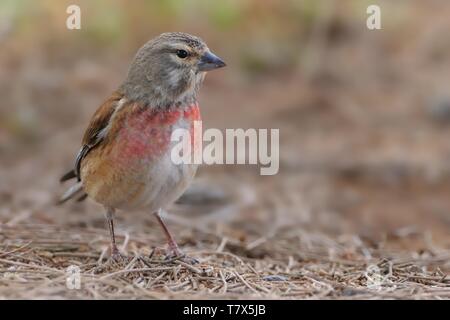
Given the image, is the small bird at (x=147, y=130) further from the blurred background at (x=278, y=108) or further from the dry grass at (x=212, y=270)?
the blurred background at (x=278, y=108)

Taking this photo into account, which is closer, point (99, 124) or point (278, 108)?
point (99, 124)

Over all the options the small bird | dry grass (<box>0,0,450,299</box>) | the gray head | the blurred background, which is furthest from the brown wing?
the blurred background

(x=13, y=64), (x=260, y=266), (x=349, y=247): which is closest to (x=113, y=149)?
(x=260, y=266)

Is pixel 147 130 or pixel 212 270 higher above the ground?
pixel 147 130

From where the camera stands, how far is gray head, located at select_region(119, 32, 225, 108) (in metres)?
5.30

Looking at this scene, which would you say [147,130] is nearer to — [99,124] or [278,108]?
[99,124]

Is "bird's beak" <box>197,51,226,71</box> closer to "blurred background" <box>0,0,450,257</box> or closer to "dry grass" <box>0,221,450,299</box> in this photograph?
Result: "dry grass" <box>0,221,450,299</box>

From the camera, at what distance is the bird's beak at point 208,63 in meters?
5.39

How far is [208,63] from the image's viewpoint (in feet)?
17.7

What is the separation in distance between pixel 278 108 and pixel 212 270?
5241 millimetres

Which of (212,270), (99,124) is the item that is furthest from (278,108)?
(212,270)

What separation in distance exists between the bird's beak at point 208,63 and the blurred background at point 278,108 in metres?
1.60

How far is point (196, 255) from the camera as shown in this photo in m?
5.79

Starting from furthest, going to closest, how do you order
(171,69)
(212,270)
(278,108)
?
1. (278,108)
2. (171,69)
3. (212,270)
